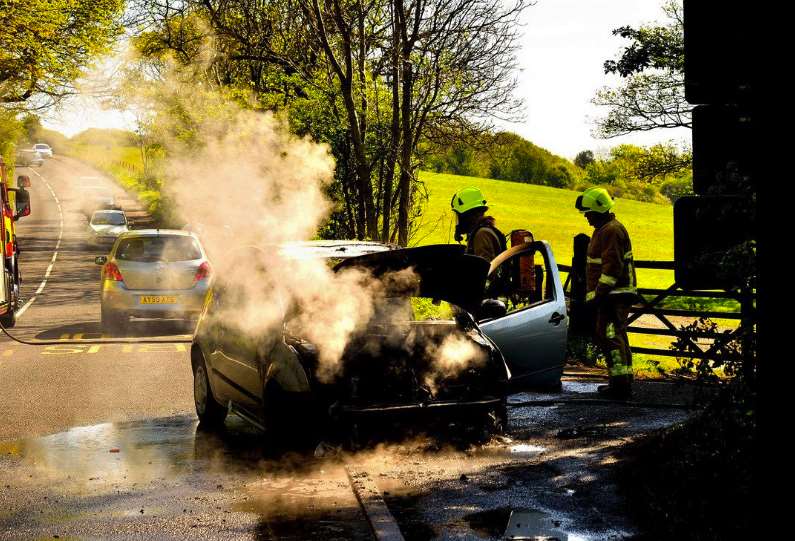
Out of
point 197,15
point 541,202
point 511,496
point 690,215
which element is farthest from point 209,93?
point 541,202

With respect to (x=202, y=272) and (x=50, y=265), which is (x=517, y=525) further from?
(x=50, y=265)

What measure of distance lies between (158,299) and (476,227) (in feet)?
27.1

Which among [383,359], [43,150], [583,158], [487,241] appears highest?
[43,150]

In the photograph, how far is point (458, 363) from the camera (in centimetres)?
805

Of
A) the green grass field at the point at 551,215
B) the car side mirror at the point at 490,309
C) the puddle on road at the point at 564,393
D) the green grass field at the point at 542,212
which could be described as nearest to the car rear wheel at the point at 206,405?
the car side mirror at the point at 490,309

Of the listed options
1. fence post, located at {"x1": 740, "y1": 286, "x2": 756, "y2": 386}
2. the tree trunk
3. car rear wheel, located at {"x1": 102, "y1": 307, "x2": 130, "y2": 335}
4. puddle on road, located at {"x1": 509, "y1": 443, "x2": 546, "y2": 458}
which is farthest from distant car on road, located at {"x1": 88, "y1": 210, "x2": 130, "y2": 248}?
fence post, located at {"x1": 740, "y1": 286, "x2": 756, "y2": 386}

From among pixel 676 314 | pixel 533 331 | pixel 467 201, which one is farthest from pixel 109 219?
pixel 533 331

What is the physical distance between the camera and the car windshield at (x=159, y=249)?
1748cm

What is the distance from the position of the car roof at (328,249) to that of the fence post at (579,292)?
14.2 feet

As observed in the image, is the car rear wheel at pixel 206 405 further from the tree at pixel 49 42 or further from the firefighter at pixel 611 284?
the tree at pixel 49 42

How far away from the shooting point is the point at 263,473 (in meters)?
7.38

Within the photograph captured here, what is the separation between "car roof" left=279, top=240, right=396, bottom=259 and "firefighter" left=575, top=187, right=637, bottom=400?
2.60 m

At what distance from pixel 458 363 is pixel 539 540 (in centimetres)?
252

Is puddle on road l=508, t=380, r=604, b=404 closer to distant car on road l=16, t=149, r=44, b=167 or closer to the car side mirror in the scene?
the car side mirror
